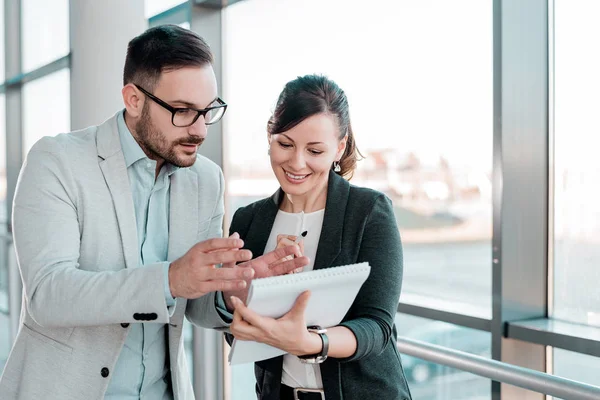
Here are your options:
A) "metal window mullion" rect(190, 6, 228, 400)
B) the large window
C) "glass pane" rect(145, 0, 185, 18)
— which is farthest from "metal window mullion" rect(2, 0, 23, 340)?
the large window

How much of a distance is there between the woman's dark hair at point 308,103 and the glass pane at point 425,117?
96 cm

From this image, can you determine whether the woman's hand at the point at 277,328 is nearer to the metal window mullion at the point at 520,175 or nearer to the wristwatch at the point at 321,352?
the wristwatch at the point at 321,352

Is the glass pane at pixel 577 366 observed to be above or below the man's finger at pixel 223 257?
below

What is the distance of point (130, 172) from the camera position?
184 centimetres

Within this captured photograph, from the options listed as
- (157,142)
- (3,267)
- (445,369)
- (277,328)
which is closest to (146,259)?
(157,142)

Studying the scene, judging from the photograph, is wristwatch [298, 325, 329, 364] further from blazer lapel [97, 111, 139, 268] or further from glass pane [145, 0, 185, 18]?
glass pane [145, 0, 185, 18]

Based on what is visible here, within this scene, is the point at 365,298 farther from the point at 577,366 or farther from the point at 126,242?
the point at 577,366

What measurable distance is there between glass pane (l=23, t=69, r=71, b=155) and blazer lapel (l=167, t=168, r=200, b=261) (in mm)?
4374

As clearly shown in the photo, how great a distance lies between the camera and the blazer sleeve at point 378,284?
1.61m

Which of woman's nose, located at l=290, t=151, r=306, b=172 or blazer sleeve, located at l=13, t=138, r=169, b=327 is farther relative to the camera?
woman's nose, located at l=290, t=151, r=306, b=172

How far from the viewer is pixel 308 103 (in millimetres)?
1821

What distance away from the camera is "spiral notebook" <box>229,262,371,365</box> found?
52.7 inches

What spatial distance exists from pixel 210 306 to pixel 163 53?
705mm

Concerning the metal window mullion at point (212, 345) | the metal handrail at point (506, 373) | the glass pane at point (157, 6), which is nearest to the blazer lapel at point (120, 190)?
the metal handrail at point (506, 373)
